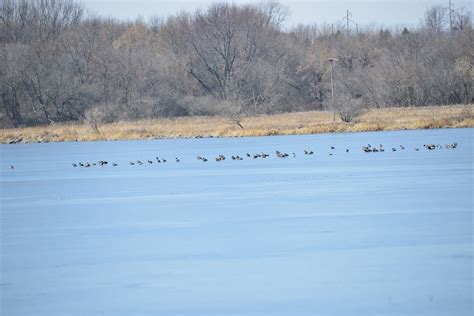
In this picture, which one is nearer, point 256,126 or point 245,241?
point 245,241

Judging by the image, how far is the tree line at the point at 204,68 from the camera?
6706 cm

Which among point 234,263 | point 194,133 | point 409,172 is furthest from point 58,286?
point 194,133

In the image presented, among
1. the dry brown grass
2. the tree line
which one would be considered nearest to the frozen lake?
the dry brown grass

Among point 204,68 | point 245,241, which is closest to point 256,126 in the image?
point 204,68

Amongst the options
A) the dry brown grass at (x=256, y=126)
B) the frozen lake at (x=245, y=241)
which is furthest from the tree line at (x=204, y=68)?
the frozen lake at (x=245, y=241)

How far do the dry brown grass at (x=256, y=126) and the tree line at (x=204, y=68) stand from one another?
1.42 meters

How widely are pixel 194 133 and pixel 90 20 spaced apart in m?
40.7

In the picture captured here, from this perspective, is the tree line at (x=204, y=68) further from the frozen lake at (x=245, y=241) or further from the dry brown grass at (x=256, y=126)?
the frozen lake at (x=245, y=241)

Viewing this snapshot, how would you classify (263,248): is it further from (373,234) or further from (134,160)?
(134,160)

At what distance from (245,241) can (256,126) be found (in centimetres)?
4126

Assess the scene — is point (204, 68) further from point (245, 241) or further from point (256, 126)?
point (245, 241)

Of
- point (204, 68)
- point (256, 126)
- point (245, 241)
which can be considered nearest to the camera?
point (245, 241)

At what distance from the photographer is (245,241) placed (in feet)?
50.5

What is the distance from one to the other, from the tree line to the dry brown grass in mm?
1423
